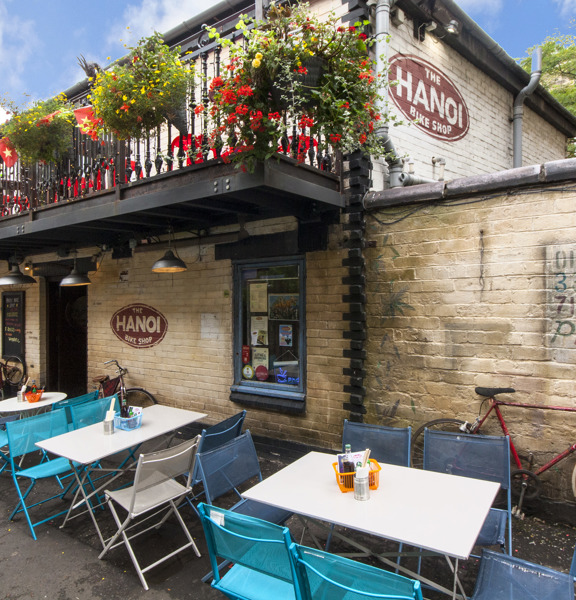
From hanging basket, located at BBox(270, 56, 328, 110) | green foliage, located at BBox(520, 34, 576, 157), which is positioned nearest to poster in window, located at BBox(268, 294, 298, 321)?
hanging basket, located at BBox(270, 56, 328, 110)

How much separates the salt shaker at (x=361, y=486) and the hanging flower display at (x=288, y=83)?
243 cm

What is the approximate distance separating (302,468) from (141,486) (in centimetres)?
123

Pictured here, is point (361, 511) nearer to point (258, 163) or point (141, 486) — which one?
point (141, 486)

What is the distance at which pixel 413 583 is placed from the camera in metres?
1.72

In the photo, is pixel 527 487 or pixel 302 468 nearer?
pixel 302 468

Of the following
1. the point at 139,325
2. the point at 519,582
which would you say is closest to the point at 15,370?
the point at 139,325

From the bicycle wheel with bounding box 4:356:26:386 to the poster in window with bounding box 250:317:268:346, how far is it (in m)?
6.03

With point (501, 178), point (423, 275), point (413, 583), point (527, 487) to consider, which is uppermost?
A: point (501, 178)

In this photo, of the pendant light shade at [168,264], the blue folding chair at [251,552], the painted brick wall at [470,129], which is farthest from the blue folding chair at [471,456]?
the painted brick wall at [470,129]

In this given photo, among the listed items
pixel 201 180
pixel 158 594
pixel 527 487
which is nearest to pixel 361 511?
pixel 158 594

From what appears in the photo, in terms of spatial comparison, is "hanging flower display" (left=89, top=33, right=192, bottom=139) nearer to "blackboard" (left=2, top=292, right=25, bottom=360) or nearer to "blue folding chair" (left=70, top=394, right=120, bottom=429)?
"blue folding chair" (left=70, top=394, right=120, bottom=429)

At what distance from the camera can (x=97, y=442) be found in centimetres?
380

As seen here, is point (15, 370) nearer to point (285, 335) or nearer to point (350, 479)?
point (285, 335)

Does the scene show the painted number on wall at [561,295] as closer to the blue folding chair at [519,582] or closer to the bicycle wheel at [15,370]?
the blue folding chair at [519,582]
